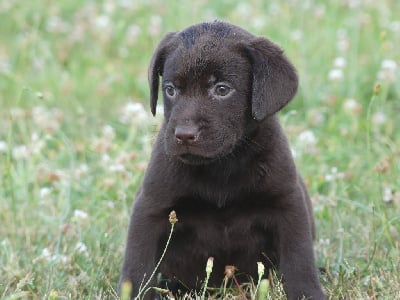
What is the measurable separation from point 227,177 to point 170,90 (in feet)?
1.40

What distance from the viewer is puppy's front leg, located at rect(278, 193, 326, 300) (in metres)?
3.44

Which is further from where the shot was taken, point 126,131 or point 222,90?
point 126,131

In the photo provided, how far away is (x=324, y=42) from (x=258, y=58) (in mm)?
3736

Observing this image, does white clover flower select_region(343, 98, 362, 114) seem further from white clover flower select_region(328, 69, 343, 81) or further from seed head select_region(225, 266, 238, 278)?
seed head select_region(225, 266, 238, 278)

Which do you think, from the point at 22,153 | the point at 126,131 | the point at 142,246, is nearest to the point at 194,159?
the point at 142,246

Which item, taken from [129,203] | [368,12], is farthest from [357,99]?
[129,203]

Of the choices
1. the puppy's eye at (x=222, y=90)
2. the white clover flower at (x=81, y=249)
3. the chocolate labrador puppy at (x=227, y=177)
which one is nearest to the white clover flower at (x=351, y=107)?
the chocolate labrador puppy at (x=227, y=177)

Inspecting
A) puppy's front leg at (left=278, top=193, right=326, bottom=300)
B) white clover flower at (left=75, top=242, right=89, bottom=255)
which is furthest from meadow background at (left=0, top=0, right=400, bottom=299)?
puppy's front leg at (left=278, top=193, right=326, bottom=300)

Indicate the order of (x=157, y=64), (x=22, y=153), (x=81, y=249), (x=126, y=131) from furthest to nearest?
(x=126, y=131), (x=22, y=153), (x=81, y=249), (x=157, y=64)

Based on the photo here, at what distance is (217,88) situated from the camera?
3408mm

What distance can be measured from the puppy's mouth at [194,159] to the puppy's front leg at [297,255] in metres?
0.40

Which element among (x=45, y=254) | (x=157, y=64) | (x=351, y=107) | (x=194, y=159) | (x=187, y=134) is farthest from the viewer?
(x=351, y=107)

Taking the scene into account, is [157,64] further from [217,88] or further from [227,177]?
[227,177]

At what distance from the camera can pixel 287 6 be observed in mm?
7910
